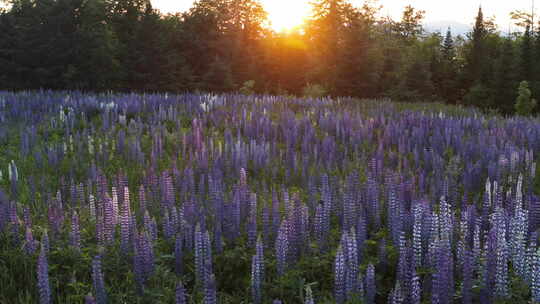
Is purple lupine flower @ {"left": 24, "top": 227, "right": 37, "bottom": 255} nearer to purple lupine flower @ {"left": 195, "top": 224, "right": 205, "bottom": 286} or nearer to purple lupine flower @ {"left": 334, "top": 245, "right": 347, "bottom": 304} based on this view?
purple lupine flower @ {"left": 195, "top": 224, "right": 205, "bottom": 286}

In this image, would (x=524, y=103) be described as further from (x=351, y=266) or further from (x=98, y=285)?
(x=98, y=285)

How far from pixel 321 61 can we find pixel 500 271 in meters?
32.2

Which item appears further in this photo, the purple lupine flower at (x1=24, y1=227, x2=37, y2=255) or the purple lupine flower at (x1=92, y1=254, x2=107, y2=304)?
the purple lupine flower at (x1=24, y1=227, x2=37, y2=255)

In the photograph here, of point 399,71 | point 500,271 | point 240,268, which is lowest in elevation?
point 240,268

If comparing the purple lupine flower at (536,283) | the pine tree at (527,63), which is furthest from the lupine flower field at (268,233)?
the pine tree at (527,63)

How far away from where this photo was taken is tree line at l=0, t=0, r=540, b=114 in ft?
96.7

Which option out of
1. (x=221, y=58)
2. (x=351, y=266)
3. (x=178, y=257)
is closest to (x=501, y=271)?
(x=351, y=266)

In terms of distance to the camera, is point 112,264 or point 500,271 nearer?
point 500,271

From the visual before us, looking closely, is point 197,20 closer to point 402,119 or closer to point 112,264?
point 402,119

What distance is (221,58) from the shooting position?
120 feet

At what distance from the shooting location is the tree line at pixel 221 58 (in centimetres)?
2948

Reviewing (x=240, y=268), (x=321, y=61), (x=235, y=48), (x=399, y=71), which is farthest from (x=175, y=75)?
(x=240, y=268)

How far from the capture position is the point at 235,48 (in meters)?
37.1

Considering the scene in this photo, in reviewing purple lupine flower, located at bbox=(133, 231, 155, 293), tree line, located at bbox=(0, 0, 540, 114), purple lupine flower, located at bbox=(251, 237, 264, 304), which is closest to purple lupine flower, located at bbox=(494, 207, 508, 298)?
purple lupine flower, located at bbox=(251, 237, 264, 304)
